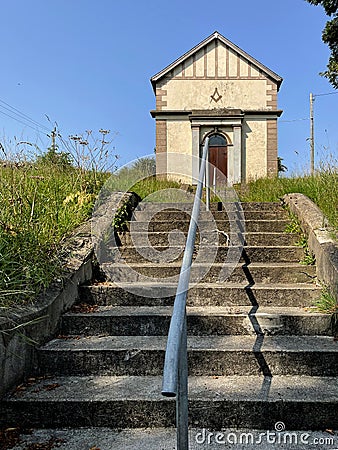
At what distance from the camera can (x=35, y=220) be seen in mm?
3064

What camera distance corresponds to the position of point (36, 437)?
6.14 feet

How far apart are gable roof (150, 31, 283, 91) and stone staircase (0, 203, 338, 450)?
36.6 ft

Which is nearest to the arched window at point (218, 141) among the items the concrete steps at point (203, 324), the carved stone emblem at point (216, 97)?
the carved stone emblem at point (216, 97)

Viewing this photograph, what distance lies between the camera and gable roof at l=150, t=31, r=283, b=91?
13.6 meters

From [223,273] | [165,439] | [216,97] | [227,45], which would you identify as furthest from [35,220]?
[227,45]

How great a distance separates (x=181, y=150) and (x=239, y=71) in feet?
10.4

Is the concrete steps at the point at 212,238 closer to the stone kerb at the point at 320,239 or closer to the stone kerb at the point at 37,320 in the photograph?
the stone kerb at the point at 320,239

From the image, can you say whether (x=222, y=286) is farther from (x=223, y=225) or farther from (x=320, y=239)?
(x=223, y=225)

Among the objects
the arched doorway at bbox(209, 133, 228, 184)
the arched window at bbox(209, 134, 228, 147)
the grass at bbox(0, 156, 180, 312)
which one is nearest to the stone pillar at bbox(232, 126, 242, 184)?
the arched doorway at bbox(209, 133, 228, 184)

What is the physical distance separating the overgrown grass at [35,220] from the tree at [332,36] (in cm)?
1005

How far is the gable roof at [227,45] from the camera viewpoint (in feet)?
44.5

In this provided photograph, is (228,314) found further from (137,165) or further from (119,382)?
(137,165)

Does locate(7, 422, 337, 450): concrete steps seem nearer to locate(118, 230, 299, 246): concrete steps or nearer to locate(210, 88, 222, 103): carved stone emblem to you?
locate(118, 230, 299, 246): concrete steps

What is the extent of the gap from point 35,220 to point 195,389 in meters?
1.67
